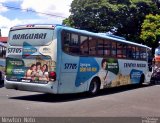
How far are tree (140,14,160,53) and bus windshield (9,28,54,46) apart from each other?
20652 millimetres

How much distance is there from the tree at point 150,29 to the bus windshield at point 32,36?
20.7 meters

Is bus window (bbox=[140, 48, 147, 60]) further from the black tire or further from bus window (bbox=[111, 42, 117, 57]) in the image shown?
the black tire

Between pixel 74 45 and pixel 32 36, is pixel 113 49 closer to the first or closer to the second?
pixel 74 45

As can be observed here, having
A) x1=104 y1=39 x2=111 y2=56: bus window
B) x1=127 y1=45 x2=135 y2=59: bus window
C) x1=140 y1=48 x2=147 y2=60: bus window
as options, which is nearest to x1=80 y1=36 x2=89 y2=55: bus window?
x1=104 y1=39 x2=111 y2=56: bus window

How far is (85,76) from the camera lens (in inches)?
583

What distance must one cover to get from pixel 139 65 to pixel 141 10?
14316 mm

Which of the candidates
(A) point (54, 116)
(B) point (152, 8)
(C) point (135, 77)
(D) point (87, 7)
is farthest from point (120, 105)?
(B) point (152, 8)

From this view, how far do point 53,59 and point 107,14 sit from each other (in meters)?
21.3

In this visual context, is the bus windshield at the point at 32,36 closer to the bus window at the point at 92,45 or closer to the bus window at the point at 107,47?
the bus window at the point at 92,45

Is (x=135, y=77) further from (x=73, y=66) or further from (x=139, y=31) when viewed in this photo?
(x=139, y=31)

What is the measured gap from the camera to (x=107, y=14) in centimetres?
3334

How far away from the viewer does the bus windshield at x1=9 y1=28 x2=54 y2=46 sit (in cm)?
1311

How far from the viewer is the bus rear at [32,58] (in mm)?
12898

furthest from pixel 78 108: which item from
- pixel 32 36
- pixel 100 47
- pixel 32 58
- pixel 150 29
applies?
pixel 150 29
